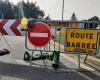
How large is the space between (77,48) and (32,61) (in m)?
1.60

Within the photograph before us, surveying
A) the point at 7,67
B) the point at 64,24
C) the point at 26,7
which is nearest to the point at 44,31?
the point at 64,24

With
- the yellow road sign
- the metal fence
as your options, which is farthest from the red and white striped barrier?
the yellow road sign

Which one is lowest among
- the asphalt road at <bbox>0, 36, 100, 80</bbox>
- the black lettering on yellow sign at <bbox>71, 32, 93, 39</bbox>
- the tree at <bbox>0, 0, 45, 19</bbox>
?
the tree at <bbox>0, 0, 45, 19</bbox>

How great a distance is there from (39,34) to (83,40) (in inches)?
51.2

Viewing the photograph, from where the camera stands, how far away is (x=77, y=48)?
1185cm

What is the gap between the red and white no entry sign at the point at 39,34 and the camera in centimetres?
1194

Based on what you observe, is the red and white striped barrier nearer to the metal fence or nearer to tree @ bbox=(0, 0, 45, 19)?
the metal fence

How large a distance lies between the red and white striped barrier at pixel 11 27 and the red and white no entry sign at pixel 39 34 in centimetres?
86

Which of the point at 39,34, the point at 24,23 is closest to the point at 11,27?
the point at 24,23

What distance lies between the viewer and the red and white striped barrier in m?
12.9

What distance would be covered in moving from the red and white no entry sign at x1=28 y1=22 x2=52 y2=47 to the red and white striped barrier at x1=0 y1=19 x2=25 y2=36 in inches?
33.8

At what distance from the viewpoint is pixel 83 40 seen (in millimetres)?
11789

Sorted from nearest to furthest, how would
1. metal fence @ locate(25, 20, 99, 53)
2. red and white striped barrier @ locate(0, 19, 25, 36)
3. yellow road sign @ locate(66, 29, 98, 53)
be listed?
yellow road sign @ locate(66, 29, 98, 53) → metal fence @ locate(25, 20, 99, 53) → red and white striped barrier @ locate(0, 19, 25, 36)

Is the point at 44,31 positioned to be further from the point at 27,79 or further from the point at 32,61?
the point at 27,79
